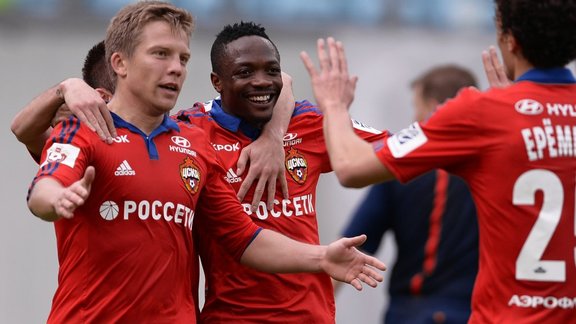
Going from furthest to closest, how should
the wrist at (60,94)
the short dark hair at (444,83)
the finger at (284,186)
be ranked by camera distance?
1. the short dark hair at (444,83)
2. the finger at (284,186)
3. the wrist at (60,94)

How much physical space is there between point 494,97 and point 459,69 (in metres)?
2.75

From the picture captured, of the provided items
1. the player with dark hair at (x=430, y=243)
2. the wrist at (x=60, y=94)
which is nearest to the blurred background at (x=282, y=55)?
the player with dark hair at (x=430, y=243)

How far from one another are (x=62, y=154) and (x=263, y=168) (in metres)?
1.24

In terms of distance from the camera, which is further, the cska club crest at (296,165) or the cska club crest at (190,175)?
the cska club crest at (296,165)

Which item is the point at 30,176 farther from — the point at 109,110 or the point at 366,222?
the point at 109,110

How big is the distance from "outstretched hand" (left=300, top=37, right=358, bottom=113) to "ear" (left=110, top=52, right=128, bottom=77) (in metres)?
1.18

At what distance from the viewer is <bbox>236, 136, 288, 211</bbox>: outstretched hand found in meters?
5.81

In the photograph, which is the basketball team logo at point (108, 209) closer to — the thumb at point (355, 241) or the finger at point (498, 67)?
the thumb at point (355, 241)

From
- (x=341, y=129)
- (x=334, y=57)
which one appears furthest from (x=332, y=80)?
(x=341, y=129)

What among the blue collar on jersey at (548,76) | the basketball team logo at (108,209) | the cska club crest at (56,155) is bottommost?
the basketball team logo at (108,209)

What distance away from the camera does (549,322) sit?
Answer: 434cm

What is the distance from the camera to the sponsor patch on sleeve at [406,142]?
4434 mm

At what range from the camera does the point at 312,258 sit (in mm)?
5480

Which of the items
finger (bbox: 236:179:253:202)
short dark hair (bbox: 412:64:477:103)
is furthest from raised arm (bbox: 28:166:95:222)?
short dark hair (bbox: 412:64:477:103)
